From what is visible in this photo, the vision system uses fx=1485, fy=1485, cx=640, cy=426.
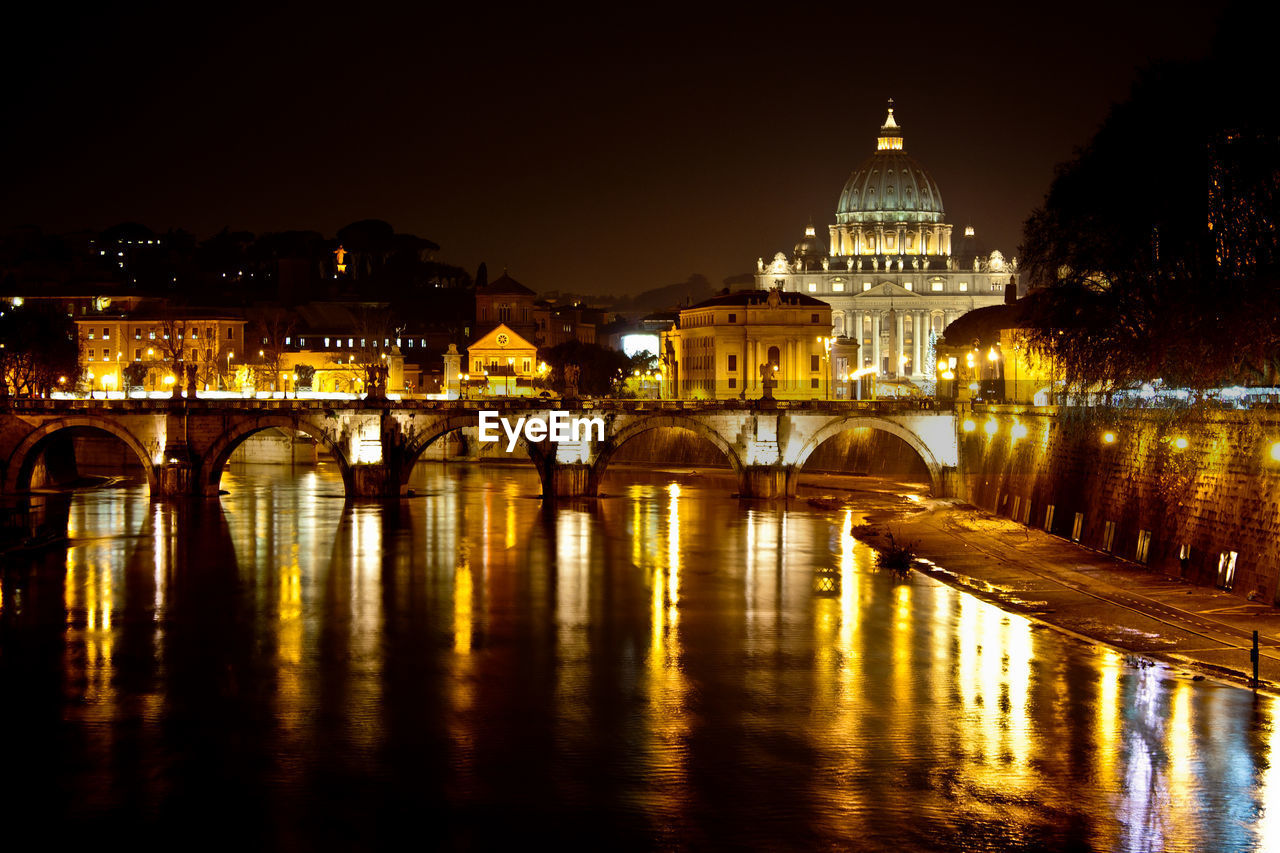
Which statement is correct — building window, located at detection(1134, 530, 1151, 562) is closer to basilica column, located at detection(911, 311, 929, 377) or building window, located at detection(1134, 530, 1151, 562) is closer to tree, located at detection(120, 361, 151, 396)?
tree, located at detection(120, 361, 151, 396)

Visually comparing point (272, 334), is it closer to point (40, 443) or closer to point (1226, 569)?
point (40, 443)

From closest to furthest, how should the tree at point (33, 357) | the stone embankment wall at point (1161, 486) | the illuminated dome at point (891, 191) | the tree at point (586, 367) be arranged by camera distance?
the stone embankment wall at point (1161, 486), the tree at point (33, 357), the tree at point (586, 367), the illuminated dome at point (891, 191)

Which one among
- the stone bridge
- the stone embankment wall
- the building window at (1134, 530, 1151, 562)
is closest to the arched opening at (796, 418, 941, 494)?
the stone bridge

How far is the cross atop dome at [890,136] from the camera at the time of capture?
167 metres

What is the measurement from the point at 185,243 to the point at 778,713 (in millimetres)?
155083

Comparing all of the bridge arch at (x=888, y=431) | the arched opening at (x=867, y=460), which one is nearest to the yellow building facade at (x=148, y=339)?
the arched opening at (x=867, y=460)

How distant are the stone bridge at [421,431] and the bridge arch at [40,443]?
0.14 feet

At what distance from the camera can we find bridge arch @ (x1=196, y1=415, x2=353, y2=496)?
2424 inches

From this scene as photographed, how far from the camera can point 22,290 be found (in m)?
122

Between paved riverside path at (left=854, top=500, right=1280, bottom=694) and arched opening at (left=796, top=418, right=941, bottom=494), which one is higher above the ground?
arched opening at (left=796, top=418, right=941, bottom=494)

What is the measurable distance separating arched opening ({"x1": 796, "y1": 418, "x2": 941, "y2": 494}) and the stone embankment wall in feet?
31.9

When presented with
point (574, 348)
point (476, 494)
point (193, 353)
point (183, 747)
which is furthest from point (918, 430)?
Answer: point (193, 353)

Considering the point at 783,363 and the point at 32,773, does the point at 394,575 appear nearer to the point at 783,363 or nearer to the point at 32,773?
the point at 32,773

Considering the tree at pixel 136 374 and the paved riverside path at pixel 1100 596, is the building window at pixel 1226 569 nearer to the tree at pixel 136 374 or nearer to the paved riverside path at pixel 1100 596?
the paved riverside path at pixel 1100 596
